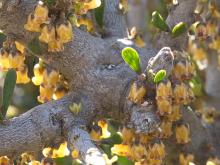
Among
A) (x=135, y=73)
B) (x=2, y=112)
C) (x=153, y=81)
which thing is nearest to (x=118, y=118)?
(x=135, y=73)

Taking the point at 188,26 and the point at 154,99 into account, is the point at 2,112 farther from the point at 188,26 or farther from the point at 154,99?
the point at 188,26

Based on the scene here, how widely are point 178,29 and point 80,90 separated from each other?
363 millimetres

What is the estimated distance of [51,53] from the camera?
1610 millimetres

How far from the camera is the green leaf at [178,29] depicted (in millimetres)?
1682

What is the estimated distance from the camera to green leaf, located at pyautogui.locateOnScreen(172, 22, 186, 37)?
1.68m

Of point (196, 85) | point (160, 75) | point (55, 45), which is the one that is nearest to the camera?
point (160, 75)

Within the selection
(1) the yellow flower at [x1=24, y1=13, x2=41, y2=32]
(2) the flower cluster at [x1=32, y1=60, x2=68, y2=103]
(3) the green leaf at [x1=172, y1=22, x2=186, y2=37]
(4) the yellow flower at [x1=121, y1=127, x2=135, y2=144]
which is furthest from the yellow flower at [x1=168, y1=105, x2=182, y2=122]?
(1) the yellow flower at [x1=24, y1=13, x2=41, y2=32]

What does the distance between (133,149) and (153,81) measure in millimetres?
216

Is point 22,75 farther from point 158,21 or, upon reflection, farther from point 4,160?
point 158,21

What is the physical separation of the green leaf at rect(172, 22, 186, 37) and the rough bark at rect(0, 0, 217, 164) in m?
0.08

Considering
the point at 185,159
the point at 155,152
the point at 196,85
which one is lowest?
the point at 185,159

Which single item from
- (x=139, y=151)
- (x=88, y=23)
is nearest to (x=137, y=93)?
(x=139, y=151)

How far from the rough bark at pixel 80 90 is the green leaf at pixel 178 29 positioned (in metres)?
0.08

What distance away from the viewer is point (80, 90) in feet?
5.35
